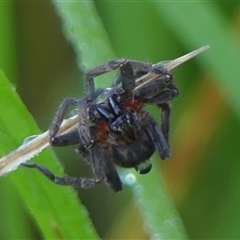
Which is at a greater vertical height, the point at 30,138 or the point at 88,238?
the point at 30,138

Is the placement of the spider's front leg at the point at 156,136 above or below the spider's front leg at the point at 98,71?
below

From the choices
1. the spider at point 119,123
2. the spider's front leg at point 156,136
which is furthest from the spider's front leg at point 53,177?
the spider's front leg at point 156,136

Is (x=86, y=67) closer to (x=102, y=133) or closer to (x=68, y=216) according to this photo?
(x=102, y=133)

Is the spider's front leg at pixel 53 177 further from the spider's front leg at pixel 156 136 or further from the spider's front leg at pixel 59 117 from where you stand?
the spider's front leg at pixel 156 136

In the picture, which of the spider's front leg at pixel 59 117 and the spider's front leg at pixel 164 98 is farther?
the spider's front leg at pixel 164 98

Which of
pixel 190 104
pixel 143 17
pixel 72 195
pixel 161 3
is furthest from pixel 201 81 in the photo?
pixel 72 195

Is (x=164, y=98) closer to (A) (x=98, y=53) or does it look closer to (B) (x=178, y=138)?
(A) (x=98, y=53)

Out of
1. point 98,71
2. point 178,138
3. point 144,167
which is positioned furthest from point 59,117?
point 178,138

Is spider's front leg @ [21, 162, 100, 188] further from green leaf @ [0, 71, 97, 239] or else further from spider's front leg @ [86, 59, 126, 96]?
spider's front leg @ [86, 59, 126, 96]
